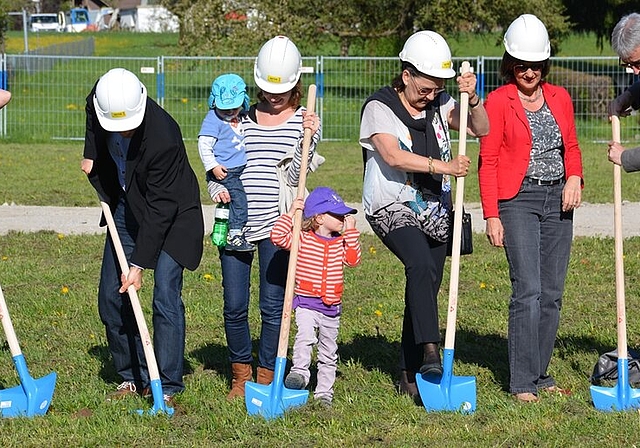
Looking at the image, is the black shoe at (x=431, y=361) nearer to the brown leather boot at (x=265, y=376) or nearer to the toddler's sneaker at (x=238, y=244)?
the brown leather boot at (x=265, y=376)

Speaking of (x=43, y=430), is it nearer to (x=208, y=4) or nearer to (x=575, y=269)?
(x=575, y=269)

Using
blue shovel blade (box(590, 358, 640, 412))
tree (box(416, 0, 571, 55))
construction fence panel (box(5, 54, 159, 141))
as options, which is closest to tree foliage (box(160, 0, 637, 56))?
tree (box(416, 0, 571, 55))

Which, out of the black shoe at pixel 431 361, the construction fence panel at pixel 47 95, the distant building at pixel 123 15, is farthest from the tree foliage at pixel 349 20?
the distant building at pixel 123 15

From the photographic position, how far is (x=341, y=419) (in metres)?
5.80

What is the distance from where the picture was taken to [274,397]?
5820mm

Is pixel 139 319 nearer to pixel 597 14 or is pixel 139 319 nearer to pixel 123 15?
pixel 597 14

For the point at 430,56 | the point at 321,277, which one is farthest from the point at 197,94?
the point at 430,56

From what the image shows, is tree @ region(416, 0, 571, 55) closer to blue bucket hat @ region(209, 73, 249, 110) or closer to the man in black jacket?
blue bucket hat @ region(209, 73, 249, 110)

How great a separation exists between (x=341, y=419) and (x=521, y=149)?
1703 millimetres

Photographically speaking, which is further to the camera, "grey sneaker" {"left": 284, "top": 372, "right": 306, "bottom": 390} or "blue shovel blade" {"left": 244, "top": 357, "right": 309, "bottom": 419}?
"grey sneaker" {"left": 284, "top": 372, "right": 306, "bottom": 390}

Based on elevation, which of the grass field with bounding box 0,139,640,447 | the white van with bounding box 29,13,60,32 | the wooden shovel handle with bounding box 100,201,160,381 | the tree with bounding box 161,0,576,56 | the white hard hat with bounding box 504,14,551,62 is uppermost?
the white van with bounding box 29,13,60,32

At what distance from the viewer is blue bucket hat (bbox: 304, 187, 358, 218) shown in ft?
19.6

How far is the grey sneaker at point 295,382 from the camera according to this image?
5930 mm

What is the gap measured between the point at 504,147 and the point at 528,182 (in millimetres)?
228
